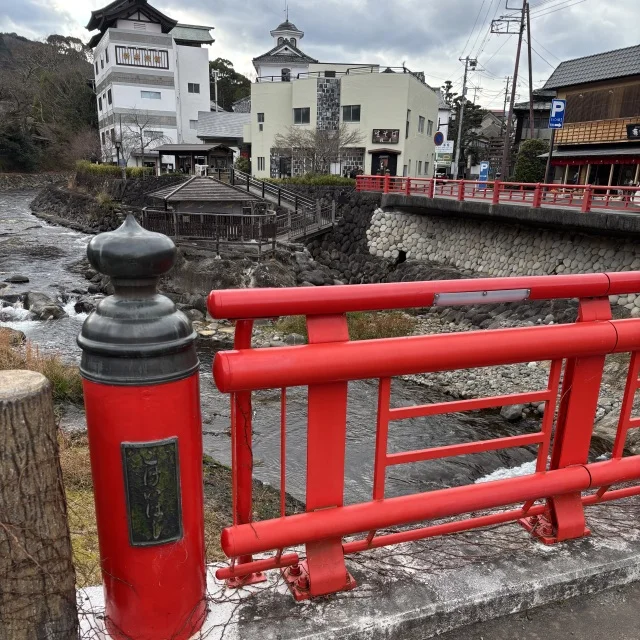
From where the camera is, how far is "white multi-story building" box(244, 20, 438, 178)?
31141 millimetres

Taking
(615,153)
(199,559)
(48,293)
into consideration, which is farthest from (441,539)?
(615,153)

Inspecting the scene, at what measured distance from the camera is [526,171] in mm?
29953

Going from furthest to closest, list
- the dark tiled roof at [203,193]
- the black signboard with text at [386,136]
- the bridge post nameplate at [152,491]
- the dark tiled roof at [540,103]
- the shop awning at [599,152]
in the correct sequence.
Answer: the dark tiled roof at [540,103]
the black signboard with text at [386,136]
the shop awning at [599,152]
the dark tiled roof at [203,193]
the bridge post nameplate at [152,491]

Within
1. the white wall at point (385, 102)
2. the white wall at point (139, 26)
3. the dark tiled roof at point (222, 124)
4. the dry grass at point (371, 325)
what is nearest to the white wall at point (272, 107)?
the white wall at point (385, 102)

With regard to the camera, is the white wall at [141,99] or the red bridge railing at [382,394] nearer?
the red bridge railing at [382,394]

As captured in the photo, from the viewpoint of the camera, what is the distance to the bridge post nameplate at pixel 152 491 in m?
1.33

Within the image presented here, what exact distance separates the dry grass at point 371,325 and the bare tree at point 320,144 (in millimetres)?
18798

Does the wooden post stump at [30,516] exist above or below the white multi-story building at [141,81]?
below

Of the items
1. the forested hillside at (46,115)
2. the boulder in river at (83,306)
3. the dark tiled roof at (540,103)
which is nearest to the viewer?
the boulder in river at (83,306)

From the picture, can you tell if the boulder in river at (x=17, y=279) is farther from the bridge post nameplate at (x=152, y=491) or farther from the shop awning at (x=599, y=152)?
the shop awning at (x=599, y=152)

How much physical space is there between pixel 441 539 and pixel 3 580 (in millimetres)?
1511

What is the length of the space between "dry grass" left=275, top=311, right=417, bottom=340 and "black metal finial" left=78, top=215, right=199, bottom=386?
1112 cm

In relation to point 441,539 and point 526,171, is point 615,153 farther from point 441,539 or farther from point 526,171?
point 441,539

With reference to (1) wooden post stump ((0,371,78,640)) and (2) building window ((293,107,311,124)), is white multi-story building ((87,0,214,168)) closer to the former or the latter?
(2) building window ((293,107,311,124))
